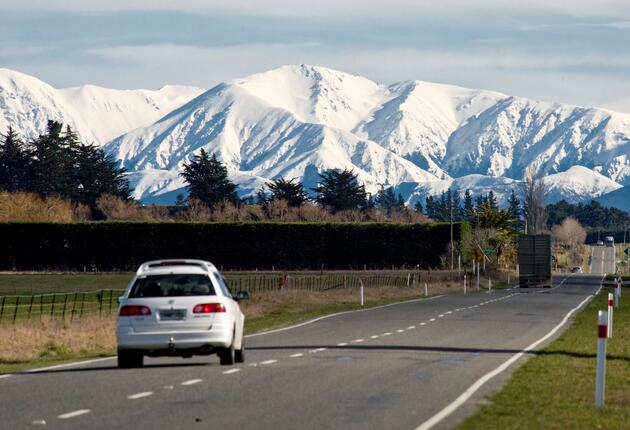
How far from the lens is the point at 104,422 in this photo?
14.5m

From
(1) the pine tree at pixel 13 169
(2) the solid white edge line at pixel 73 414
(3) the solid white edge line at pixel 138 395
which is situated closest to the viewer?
(2) the solid white edge line at pixel 73 414

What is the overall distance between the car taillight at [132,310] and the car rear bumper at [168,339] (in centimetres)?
23

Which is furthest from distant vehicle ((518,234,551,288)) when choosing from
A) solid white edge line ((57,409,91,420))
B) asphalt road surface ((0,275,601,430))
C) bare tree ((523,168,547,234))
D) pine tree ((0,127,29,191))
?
solid white edge line ((57,409,91,420))

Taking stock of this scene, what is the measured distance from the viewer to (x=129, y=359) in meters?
22.1

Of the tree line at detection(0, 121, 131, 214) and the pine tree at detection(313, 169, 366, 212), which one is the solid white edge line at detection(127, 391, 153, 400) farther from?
the pine tree at detection(313, 169, 366, 212)

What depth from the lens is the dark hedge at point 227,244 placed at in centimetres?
10225

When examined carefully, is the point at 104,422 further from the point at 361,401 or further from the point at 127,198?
the point at 127,198

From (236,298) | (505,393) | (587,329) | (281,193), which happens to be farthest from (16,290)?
(281,193)

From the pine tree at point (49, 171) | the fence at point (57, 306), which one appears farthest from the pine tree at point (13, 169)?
the fence at point (57, 306)

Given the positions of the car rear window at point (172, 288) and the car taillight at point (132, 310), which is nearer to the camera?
the car taillight at point (132, 310)

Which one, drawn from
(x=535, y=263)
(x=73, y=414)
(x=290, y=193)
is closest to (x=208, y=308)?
(x=73, y=414)

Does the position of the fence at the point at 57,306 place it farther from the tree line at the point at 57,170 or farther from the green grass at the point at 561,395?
the tree line at the point at 57,170

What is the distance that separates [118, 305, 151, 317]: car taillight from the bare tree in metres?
148

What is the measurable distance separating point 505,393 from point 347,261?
9184cm
